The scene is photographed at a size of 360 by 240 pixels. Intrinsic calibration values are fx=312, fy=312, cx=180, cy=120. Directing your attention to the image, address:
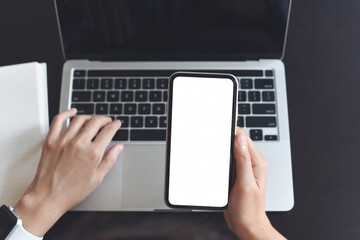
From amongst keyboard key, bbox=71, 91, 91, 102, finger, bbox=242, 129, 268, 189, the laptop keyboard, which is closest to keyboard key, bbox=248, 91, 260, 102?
the laptop keyboard

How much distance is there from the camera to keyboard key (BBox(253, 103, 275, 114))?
2.03 feet

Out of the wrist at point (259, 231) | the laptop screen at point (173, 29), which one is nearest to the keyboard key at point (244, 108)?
the laptop screen at point (173, 29)

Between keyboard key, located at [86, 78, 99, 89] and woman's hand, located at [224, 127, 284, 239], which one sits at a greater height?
keyboard key, located at [86, 78, 99, 89]

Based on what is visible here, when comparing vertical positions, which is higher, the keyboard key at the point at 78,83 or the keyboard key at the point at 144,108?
the keyboard key at the point at 78,83

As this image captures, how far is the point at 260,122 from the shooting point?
0.61 m

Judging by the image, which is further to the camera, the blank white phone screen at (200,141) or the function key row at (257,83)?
the function key row at (257,83)

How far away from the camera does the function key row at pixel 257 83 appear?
0.63 meters

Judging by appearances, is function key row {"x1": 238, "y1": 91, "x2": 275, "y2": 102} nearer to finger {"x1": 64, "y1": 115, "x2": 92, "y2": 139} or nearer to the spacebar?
the spacebar

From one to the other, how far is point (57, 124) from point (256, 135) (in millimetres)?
386

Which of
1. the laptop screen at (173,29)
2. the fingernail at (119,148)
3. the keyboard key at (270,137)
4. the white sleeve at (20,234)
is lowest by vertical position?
the white sleeve at (20,234)

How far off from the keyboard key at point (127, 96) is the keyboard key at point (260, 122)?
9.3 inches

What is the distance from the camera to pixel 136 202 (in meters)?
0.59

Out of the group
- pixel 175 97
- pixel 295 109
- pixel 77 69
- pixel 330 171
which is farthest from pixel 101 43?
pixel 330 171

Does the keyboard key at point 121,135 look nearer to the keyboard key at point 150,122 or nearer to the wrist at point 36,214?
the keyboard key at point 150,122
